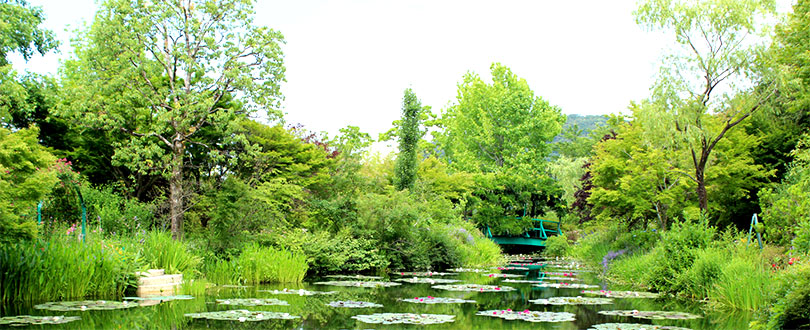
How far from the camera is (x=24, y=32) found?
1684 centimetres

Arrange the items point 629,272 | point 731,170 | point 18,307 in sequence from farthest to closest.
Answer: point 731,170 < point 629,272 < point 18,307

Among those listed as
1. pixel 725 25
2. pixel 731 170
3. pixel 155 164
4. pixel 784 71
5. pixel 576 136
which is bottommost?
pixel 731 170

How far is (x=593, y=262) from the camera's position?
69.6ft

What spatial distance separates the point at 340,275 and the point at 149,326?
27.7 feet

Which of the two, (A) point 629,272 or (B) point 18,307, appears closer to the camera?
(B) point 18,307

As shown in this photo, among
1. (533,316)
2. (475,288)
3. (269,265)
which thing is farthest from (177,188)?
(533,316)

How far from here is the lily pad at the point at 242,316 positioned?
6793 millimetres

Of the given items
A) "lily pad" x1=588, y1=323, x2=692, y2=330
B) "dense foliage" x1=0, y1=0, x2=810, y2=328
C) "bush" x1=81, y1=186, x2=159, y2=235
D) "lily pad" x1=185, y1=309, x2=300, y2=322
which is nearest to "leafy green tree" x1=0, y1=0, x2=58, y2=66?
"dense foliage" x1=0, y1=0, x2=810, y2=328

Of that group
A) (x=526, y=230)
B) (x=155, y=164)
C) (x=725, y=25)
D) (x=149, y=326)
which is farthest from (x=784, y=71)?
(x=526, y=230)

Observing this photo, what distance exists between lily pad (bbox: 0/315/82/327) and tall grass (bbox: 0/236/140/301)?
1992mm

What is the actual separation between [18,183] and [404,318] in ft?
18.8

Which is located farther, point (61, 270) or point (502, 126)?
point (502, 126)

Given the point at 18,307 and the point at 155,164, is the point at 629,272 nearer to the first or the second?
the point at 18,307

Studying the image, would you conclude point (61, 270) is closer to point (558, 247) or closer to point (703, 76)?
point (703, 76)
